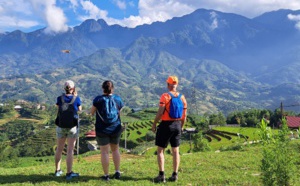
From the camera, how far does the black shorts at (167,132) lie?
705cm

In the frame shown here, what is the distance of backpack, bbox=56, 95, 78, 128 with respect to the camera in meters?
7.29

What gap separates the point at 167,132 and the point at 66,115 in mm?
2496

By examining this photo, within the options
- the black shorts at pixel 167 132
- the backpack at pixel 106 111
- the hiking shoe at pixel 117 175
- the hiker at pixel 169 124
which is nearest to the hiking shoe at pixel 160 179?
the hiker at pixel 169 124

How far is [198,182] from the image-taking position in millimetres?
6969

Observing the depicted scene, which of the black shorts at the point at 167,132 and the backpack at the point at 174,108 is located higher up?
the backpack at the point at 174,108

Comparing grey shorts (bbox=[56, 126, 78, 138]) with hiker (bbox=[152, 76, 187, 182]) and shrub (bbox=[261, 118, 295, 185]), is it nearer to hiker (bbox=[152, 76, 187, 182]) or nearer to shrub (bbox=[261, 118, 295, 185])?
hiker (bbox=[152, 76, 187, 182])

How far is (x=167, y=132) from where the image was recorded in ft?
23.2

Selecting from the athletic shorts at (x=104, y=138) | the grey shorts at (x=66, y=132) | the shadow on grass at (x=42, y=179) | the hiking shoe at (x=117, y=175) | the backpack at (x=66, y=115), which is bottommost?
the shadow on grass at (x=42, y=179)

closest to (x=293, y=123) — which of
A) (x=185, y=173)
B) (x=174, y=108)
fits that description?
(x=185, y=173)

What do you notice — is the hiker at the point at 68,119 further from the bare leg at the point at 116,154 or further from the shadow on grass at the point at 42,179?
the bare leg at the point at 116,154

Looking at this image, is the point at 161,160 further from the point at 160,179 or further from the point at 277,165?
the point at 277,165

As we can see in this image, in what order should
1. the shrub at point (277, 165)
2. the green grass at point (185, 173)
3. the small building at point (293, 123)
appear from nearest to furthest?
the shrub at point (277, 165), the green grass at point (185, 173), the small building at point (293, 123)

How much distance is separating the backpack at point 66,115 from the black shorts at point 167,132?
2.11 metres

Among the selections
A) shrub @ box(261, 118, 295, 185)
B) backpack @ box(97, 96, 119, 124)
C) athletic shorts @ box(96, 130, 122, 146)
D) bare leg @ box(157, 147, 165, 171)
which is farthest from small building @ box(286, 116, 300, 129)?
backpack @ box(97, 96, 119, 124)
